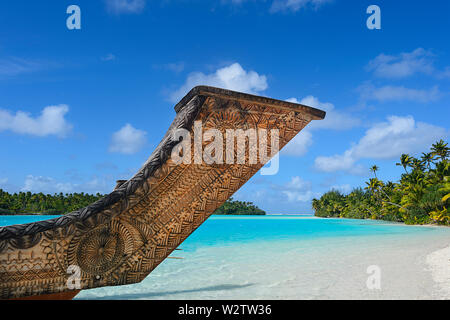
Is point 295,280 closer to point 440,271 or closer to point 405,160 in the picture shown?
point 440,271

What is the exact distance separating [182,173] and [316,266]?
19.8 ft

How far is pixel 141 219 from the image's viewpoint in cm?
161

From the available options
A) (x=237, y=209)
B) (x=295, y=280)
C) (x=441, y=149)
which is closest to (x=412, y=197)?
(x=441, y=149)

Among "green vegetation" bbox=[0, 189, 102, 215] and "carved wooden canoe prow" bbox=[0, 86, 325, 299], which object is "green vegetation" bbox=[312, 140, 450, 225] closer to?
"carved wooden canoe prow" bbox=[0, 86, 325, 299]

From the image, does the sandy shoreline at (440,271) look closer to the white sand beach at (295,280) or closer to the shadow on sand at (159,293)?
the white sand beach at (295,280)

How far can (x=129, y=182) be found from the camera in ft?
5.10

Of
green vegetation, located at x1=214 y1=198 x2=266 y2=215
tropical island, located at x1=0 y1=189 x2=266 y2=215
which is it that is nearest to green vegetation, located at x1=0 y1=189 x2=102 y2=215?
tropical island, located at x1=0 y1=189 x2=266 y2=215

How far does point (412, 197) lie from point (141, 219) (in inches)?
1135

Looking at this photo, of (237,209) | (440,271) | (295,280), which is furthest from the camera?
(237,209)

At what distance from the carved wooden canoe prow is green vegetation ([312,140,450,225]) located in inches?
765

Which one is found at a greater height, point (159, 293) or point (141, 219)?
point (141, 219)

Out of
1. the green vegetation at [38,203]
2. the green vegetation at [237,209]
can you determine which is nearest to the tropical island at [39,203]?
the green vegetation at [38,203]

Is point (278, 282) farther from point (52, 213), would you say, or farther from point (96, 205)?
point (52, 213)
